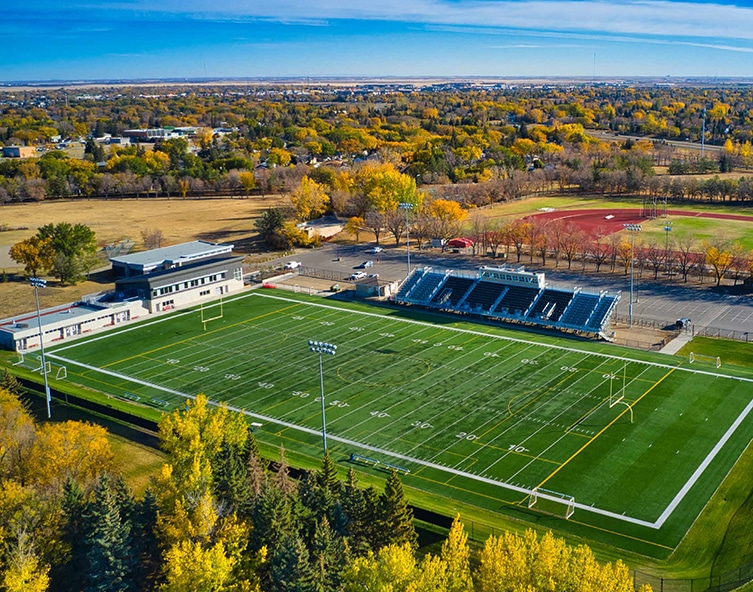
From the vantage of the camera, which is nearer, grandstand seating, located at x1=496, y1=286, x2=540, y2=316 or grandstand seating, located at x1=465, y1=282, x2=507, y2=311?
grandstand seating, located at x1=496, y1=286, x2=540, y2=316

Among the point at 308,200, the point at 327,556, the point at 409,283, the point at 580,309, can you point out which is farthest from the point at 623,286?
the point at 327,556

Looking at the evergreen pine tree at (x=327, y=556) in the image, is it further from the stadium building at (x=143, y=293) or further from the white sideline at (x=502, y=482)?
the stadium building at (x=143, y=293)

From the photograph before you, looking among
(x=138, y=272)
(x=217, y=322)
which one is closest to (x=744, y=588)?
(x=217, y=322)

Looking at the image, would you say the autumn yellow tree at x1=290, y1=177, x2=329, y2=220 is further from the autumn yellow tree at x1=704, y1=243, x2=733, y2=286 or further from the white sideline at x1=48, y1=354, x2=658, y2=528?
the white sideline at x1=48, y1=354, x2=658, y2=528

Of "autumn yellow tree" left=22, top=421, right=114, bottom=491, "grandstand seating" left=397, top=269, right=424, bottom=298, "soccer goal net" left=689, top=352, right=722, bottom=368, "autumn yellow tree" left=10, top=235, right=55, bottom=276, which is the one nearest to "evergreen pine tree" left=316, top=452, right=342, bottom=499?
"autumn yellow tree" left=22, top=421, right=114, bottom=491

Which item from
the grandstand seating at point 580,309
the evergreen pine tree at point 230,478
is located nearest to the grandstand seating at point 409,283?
the grandstand seating at point 580,309

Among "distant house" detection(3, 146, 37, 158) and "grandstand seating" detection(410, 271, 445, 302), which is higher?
"distant house" detection(3, 146, 37, 158)
